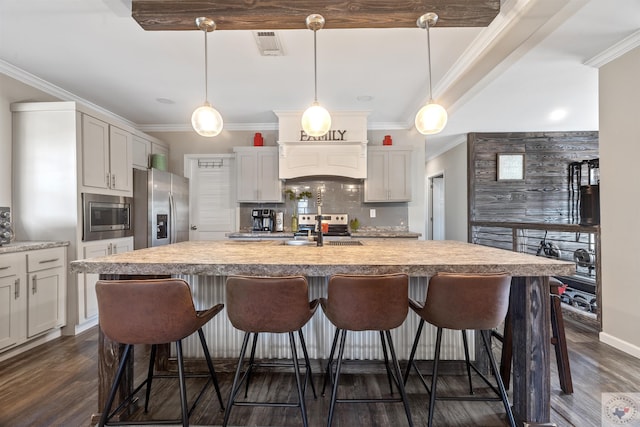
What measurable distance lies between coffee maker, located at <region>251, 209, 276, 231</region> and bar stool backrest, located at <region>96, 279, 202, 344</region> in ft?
10.4

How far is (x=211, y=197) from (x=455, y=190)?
4.52 m

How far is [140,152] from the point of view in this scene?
419cm

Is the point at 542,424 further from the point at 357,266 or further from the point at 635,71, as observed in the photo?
the point at 635,71

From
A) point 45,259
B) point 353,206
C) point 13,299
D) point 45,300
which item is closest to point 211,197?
point 353,206

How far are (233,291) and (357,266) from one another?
608mm

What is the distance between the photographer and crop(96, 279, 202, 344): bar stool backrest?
55.2 inches

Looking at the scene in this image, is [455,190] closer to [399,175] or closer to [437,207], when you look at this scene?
[437,207]

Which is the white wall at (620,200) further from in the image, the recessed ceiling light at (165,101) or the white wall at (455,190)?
the recessed ceiling light at (165,101)

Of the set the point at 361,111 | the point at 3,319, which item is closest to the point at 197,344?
the point at 3,319

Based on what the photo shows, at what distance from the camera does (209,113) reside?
87.7 inches

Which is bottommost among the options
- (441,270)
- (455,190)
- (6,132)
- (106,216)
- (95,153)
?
(441,270)

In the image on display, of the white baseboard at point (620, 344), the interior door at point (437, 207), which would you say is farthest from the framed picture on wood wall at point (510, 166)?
the white baseboard at point (620, 344)

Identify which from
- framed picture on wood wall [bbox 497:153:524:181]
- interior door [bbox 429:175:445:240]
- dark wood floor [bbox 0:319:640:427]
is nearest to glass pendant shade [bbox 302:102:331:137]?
dark wood floor [bbox 0:319:640:427]

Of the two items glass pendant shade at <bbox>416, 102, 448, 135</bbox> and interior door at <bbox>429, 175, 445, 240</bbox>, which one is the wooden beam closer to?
glass pendant shade at <bbox>416, 102, 448, 135</bbox>
